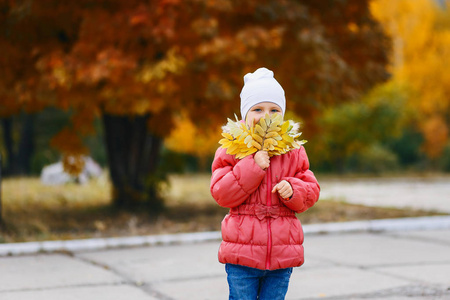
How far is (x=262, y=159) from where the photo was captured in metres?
3.10

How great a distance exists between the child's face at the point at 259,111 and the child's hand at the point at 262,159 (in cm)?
19

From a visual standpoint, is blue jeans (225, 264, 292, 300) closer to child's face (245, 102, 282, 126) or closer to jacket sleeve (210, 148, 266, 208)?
jacket sleeve (210, 148, 266, 208)

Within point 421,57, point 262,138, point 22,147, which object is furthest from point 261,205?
point 421,57

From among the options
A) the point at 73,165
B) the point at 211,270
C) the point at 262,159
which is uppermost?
the point at 73,165

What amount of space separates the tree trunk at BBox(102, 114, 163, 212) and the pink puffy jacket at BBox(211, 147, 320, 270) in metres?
7.47

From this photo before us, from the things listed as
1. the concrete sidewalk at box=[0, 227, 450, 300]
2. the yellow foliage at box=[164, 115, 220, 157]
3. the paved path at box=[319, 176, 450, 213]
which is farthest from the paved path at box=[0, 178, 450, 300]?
the yellow foliage at box=[164, 115, 220, 157]

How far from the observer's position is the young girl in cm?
310

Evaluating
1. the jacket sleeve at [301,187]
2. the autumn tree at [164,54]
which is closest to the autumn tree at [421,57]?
the autumn tree at [164,54]

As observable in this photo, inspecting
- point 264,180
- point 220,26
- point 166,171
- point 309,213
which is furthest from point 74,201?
point 264,180

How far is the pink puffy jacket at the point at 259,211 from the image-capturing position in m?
3.09

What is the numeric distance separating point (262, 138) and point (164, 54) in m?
5.60

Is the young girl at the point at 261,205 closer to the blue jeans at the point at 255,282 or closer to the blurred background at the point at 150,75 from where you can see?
the blue jeans at the point at 255,282

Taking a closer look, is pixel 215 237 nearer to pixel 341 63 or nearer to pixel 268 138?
pixel 341 63

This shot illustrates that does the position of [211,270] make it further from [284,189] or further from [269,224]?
[284,189]
